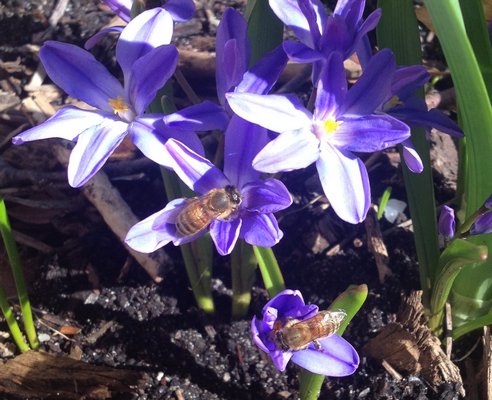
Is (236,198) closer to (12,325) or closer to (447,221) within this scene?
(447,221)

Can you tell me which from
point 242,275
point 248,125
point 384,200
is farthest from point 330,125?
point 384,200

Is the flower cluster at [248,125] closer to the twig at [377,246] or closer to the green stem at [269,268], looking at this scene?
the green stem at [269,268]

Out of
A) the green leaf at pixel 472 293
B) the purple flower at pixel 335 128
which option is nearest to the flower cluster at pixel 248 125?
the purple flower at pixel 335 128

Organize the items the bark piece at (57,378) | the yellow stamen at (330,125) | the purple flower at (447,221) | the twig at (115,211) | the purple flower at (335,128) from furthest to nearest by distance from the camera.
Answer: the twig at (115,211) < the bark piece at (57,378) < the purple flower at (447,221) < the yellow stamen at (330,125) < the purple flower at (335,128)

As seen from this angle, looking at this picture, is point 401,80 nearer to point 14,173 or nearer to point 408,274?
point 408,274

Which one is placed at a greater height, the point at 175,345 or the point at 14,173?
the point at 14,173

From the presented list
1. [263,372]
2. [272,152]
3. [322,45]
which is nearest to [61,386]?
[263,372]

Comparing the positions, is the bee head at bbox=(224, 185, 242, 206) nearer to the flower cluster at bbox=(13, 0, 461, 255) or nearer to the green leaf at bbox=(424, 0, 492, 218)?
the flower cluster at bbox=(13, 0, 461, 255)
